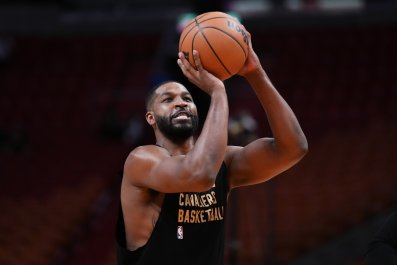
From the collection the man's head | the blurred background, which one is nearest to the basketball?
the man's head

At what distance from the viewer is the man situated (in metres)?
3.14

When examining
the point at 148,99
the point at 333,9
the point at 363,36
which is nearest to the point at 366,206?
the point at 148,99

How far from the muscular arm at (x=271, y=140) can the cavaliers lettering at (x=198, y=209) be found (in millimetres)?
333

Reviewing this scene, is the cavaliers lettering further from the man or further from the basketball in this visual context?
the basketball

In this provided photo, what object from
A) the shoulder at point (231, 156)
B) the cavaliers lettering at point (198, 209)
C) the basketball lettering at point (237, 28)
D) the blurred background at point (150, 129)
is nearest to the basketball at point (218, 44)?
the basketball lettering at point (237, 28)

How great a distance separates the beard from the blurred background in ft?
10.7

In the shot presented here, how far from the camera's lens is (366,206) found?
32.1ft

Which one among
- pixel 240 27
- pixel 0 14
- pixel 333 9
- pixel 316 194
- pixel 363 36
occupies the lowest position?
pixel 316 194

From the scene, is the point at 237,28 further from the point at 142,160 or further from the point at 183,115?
the point at 142,160

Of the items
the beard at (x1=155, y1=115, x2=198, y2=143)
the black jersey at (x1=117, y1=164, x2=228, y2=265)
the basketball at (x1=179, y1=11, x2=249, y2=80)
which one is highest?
the basketball at (x1=179, y1=11, x2=249, y2=80)

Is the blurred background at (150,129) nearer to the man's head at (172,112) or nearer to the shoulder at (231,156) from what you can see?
the shoulder at (231,156)

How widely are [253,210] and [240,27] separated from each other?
23.3 feet

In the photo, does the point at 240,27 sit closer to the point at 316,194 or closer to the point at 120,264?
the point at 120,264

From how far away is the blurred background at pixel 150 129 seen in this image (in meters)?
9.68
